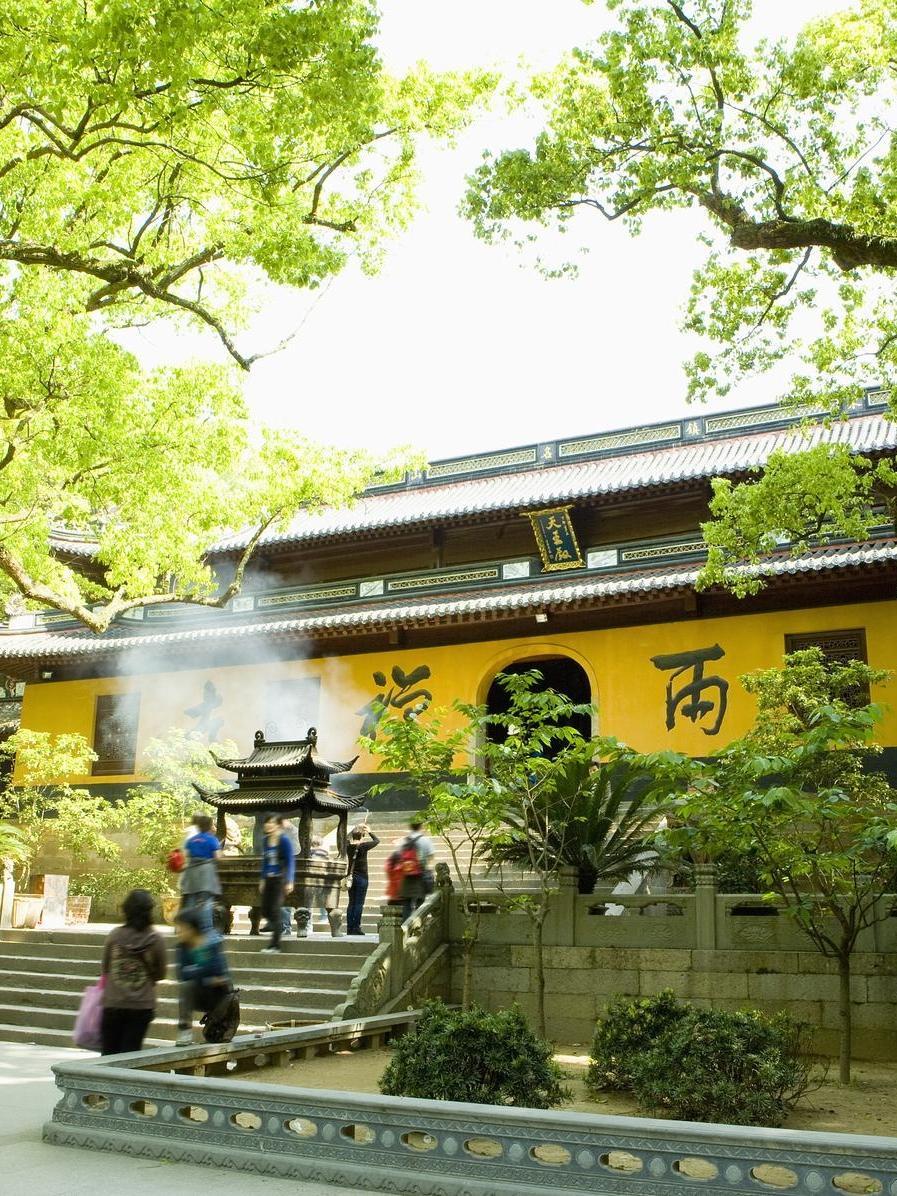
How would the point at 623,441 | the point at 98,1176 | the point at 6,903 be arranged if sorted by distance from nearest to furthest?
the point at 98,1176
the point at 6,903
the point at 623,441

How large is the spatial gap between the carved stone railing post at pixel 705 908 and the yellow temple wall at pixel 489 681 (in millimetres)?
6787

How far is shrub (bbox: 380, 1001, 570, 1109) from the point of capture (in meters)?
6.16

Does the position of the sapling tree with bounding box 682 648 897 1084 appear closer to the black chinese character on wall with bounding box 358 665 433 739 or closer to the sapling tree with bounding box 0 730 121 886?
the black chinese character on wall with bounding box 358 665 433 739

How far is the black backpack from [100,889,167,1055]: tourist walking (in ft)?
2.71

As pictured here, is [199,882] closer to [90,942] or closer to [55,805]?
[90,942]

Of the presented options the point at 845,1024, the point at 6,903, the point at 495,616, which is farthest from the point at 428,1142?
the point at 495,616

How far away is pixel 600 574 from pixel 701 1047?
12.4 m

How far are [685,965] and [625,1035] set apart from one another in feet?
7.76

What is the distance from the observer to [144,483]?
37.5 ft

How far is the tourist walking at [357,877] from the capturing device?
1204 cm

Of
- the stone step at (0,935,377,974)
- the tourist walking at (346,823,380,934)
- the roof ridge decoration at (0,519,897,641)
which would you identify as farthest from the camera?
the roof ridge decoration at (0,519,897,641)

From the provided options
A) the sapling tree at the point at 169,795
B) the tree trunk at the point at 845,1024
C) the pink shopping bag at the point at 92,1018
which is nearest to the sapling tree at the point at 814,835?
the tree trunk at the point at 845,1024

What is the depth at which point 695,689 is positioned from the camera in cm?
1659

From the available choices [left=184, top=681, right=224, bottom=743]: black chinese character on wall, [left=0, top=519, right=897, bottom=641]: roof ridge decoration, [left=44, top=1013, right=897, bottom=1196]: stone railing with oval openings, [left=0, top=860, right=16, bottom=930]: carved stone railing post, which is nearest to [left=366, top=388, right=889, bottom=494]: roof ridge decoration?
[left=0, top=519, right=897, bottom=641]: roof ridge decoration
